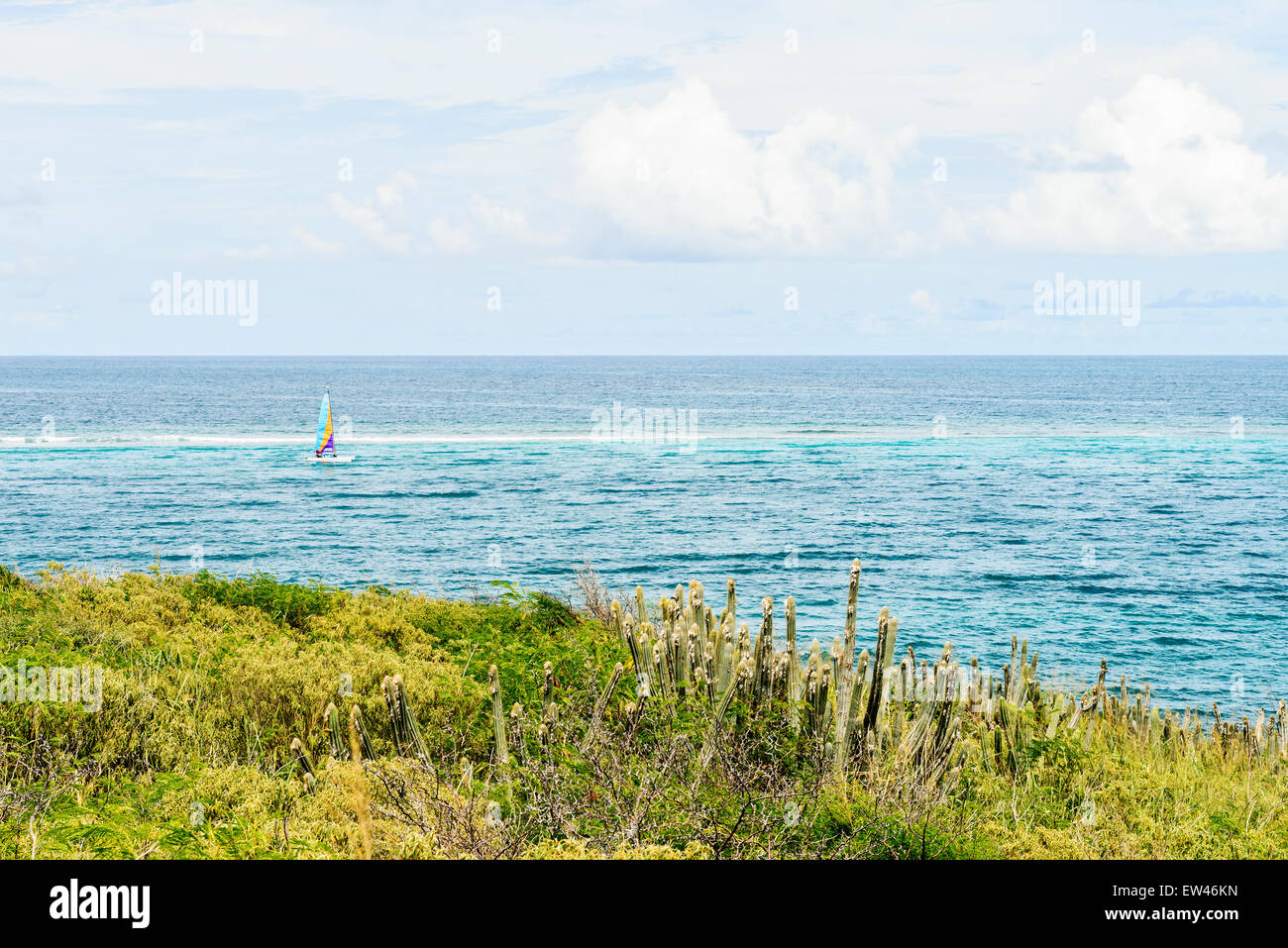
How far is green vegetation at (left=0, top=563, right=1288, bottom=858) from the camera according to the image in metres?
5.14

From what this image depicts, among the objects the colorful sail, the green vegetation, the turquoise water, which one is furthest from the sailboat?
the green vegetation

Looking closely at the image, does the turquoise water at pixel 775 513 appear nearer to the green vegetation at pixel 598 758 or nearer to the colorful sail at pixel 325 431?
the colorful sail at pixel 325 431

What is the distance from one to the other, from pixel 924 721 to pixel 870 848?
6.51 feet

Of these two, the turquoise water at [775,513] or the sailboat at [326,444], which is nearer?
the turquoise water at [775,513]

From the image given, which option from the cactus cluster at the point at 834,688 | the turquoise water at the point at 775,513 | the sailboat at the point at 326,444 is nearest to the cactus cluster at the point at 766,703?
the cactus cluster at the point at 834,688

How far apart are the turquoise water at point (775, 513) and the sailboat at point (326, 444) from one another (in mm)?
2155

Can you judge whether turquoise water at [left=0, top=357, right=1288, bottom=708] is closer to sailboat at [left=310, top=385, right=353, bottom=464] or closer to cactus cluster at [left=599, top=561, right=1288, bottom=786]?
sailboat at [left=310, top=385, right=353, bottom=464]

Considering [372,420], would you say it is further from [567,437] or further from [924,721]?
[924,721]

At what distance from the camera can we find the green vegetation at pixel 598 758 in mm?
5137

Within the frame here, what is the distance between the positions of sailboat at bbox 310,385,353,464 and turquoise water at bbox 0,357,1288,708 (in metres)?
2.16

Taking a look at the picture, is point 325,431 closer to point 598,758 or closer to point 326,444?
point 326,444

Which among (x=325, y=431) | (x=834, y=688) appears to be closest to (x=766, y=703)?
(x=834, y=688)
